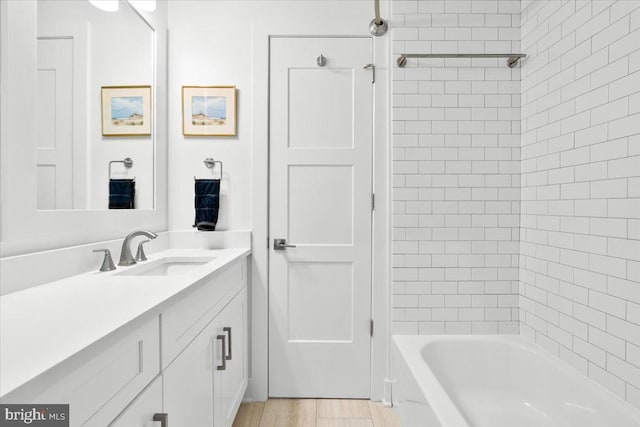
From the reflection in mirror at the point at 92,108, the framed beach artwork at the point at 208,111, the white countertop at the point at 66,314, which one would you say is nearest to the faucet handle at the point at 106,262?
the white countertop at the point at 66,314

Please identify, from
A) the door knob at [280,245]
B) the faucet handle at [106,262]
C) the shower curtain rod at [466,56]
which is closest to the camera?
the faucet handle at [106,262]

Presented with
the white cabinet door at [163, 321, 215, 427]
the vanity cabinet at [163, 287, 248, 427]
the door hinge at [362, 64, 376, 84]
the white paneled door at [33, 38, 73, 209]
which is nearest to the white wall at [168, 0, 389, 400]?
the door hinge at [362, 64, 376, 84]

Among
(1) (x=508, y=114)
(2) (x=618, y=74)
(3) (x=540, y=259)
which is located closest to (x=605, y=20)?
(2) (x=618, y=74)

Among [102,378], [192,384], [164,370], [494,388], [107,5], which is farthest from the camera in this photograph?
[494,388]

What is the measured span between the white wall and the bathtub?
1.45ft

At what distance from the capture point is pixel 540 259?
1782 millimetres

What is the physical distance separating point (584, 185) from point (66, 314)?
1.91 meters

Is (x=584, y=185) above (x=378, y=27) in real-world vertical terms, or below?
below

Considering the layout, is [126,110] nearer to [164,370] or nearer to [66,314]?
[66,314]

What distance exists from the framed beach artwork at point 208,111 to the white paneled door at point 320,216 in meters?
0.28

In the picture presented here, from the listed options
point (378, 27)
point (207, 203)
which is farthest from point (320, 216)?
point (378, 27)

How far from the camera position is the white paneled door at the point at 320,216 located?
7.09 ft

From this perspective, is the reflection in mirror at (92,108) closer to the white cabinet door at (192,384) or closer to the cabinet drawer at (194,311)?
the cabinet drawer at (194,311)

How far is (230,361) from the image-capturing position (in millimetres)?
1725
